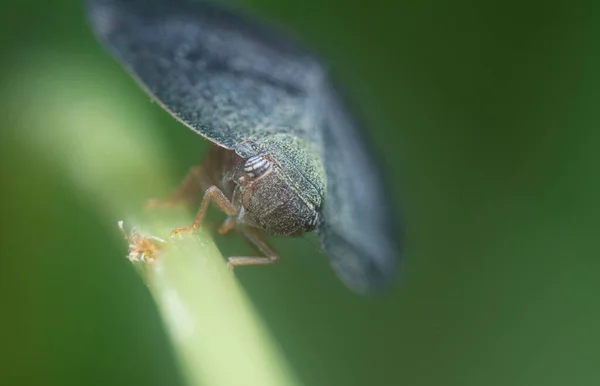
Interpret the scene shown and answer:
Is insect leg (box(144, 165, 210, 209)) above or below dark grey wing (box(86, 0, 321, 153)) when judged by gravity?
below

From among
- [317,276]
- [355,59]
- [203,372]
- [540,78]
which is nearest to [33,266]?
[203,372]

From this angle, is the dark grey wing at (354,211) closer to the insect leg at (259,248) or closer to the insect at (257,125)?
the insect at (257,125)

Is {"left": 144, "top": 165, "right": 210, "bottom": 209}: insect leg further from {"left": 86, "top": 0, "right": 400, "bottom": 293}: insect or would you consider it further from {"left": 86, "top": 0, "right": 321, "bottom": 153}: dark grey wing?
{"left": 86, "top": 0, "right": 321, "bottom": 153}: dark grey wing

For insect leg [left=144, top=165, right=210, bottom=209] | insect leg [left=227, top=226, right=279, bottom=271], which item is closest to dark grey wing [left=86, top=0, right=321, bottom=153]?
insect leg [left=144, top=165, right=210, bottom=209]

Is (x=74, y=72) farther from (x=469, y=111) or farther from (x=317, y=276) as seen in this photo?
(x=469, y=111)

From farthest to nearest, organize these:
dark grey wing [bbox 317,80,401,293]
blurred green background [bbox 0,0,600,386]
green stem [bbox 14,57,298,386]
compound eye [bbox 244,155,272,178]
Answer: dark grey wing [bbox 317,80,401,293]
compound eye [bbox 244,155,272,178]
blurred green background [bbox 0,0,600,386]
green stem [bbox 14,57,298,386]

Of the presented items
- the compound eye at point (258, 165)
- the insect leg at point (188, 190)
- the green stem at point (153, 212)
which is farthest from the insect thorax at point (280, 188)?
the green stem at point (153, 212)
